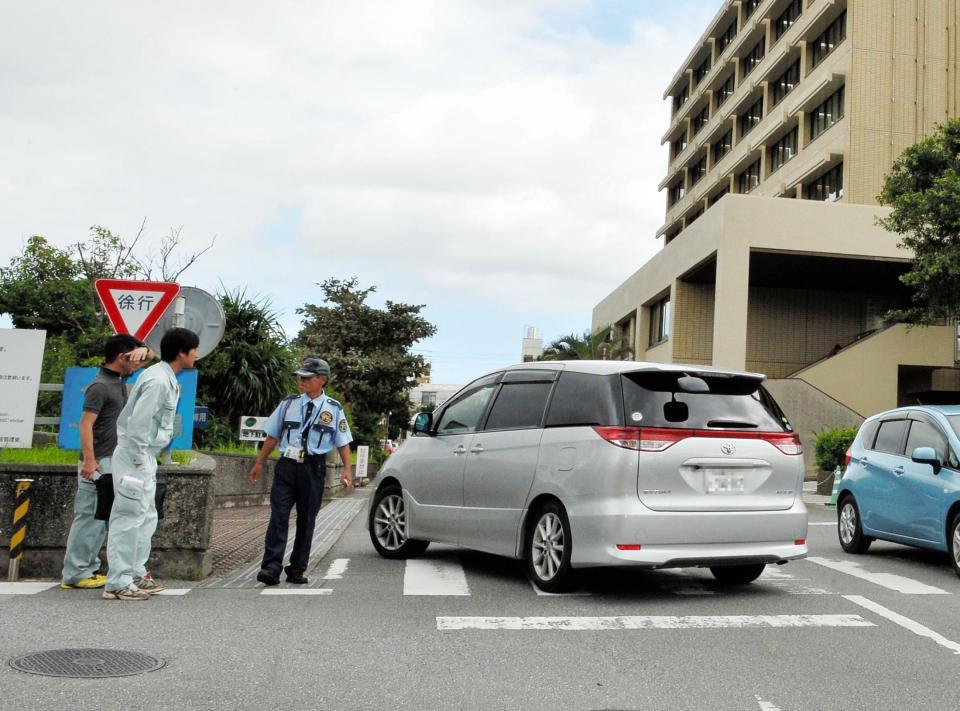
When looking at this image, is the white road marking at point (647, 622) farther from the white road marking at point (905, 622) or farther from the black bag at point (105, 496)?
the black bag at point (105, 496)

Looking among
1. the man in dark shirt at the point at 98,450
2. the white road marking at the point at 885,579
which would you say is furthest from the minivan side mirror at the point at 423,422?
the white road marking at the point at 885,579

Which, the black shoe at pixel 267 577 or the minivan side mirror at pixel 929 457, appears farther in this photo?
the minivan side mirror at pixel 929 457

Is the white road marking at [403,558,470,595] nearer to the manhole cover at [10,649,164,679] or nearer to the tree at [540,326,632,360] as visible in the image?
the manhole cover at [10,649,164,679]

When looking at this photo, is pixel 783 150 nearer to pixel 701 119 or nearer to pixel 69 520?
pixel 701 119

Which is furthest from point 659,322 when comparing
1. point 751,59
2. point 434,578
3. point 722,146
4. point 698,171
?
point 434,578

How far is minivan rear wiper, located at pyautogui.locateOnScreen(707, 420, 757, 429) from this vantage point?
25.7 ft

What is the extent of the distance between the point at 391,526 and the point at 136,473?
3430mm

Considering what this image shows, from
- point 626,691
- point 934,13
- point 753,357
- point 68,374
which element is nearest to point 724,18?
point 934,13

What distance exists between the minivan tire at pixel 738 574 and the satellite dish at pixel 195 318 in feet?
15.7

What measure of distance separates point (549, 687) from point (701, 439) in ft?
10.1

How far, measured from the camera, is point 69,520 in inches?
326

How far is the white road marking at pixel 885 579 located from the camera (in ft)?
28.5

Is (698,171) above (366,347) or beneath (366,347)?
above

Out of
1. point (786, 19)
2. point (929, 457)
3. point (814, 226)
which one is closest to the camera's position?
point (929, 457)
